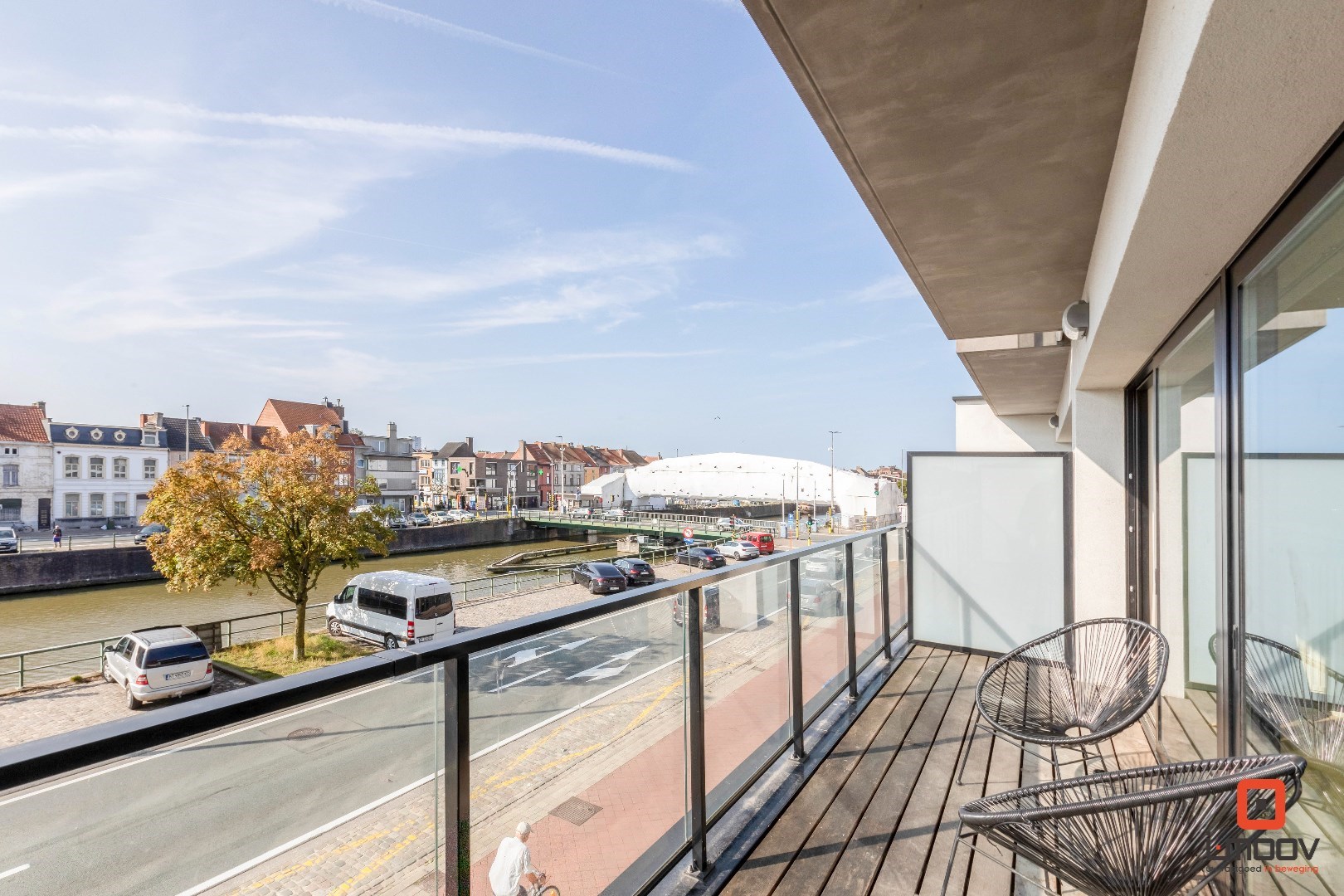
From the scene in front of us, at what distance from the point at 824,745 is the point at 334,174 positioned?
19123 mm

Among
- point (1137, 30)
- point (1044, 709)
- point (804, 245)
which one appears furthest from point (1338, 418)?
point (804, 245)

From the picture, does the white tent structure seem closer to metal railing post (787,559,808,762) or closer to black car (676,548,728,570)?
black car (676,548,728,570)

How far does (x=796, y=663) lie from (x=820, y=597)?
47 cm

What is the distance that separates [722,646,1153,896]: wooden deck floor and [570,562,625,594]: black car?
45.0ft

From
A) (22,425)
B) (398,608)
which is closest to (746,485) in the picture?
(398,608)

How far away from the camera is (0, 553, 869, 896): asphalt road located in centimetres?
72

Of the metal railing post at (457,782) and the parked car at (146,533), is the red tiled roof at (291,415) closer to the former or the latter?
the parked car at (146,533)

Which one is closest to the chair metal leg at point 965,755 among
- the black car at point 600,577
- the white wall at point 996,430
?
the white wall at point 996,430

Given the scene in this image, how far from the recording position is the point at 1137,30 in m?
1.46

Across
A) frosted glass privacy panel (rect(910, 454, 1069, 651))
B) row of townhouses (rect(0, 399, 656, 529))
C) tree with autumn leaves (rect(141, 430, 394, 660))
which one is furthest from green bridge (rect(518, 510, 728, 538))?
frosted glass privacy panel (rect(910, 454, 1069, 651))

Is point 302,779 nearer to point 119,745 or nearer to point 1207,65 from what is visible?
point 119,745

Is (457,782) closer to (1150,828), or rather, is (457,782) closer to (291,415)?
(1150,828)

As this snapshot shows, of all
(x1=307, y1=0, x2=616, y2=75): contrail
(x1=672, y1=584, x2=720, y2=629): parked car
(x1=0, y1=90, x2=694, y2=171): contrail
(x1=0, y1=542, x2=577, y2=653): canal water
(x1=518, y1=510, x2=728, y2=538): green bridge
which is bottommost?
(x1=0, y1=542, x2=577, y2=653): canal water

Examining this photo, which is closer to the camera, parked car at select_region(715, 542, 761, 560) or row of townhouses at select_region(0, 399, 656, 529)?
parked car at select_region(715, 542, 761, 560)
